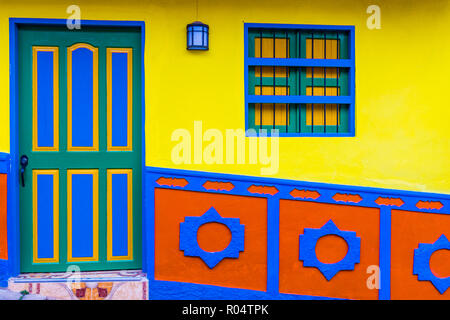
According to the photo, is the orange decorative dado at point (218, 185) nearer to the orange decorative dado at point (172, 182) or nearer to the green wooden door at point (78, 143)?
the orange decorative dado at point (172, 182)

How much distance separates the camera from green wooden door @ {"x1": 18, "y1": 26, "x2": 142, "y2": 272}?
13.8ft

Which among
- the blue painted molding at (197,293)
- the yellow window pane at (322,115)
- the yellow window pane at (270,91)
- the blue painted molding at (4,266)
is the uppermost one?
the yellow window pane at (270,91)

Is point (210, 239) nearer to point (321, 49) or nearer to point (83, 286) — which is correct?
point (83, 286)

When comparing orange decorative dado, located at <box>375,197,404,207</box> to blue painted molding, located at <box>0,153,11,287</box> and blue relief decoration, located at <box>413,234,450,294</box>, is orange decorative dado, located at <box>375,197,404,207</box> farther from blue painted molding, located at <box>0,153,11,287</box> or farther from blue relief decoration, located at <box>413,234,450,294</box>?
blue painted molding, located at <box>0,153,11,287</box>

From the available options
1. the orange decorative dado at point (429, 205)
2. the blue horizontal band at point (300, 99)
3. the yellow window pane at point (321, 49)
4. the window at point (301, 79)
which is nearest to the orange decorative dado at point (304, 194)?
the window at point (301, 79)

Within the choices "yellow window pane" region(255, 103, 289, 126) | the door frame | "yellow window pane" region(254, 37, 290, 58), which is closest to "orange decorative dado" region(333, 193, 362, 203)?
"yellow window pane" region(255, 103, 289, 126)

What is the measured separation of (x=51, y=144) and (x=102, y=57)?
0.86m

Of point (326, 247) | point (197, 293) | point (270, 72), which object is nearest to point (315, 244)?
point (326, 247)

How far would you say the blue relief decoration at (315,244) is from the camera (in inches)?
168

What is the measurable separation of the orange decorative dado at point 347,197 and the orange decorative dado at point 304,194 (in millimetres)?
169

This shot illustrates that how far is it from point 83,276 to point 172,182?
3.61 feet

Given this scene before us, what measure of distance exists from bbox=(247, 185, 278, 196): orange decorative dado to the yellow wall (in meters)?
0.15

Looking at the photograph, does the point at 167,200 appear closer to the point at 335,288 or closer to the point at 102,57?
the point at 102,57

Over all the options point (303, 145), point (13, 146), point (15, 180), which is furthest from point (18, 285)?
point (303, 145)
